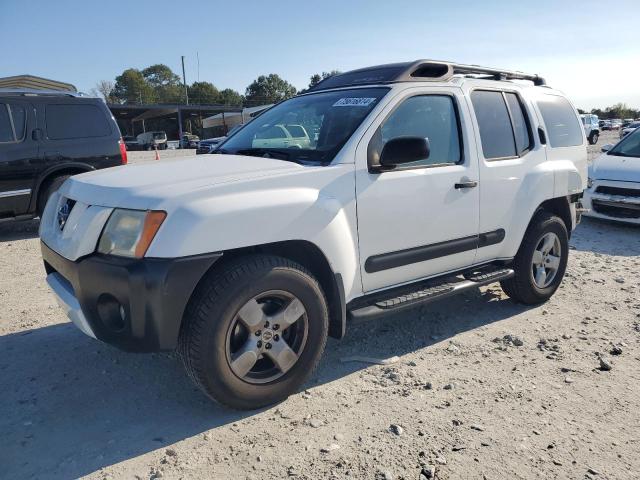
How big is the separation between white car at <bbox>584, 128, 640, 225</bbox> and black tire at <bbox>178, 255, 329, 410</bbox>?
6.18 meters

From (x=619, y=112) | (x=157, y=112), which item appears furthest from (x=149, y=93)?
(x=619, y=112)

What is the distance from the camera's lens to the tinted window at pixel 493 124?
3979 millimetres

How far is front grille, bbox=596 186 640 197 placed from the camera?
7.65m

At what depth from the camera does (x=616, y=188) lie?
786 centimetres

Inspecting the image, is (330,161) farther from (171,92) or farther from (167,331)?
(171,92)

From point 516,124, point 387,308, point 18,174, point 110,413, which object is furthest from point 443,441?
point 18,174

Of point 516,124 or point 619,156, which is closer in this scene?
point 516,124

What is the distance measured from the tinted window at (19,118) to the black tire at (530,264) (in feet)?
22.3

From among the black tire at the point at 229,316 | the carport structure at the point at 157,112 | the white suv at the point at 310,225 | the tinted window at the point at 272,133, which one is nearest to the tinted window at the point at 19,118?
the white suv at the point at 310,225

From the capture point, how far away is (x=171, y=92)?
9588 cm

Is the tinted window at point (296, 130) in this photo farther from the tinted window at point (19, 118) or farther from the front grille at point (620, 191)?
the front grille at point (620, 191)

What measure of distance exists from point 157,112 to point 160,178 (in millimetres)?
56857

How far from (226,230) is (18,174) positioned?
6051mm

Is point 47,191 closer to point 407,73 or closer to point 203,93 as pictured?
point 407,73
